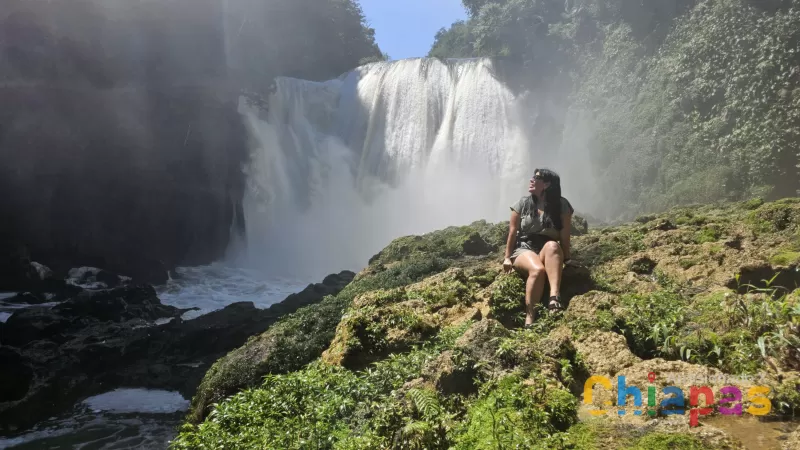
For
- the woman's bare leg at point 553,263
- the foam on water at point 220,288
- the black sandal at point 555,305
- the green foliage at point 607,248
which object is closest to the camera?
the black sandal at point 555,305

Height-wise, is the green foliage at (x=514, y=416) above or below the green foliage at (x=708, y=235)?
below

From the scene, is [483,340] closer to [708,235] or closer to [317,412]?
[317,412]

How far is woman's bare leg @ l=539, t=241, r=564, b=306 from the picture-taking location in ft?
12.9

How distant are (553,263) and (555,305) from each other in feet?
1.25

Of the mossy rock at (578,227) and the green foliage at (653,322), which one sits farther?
the mossy rock at (578,227)

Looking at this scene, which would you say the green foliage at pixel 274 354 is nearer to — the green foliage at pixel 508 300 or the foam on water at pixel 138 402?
the green foliage at pixel 508 300

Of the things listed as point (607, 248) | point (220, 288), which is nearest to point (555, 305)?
point (607, 248)

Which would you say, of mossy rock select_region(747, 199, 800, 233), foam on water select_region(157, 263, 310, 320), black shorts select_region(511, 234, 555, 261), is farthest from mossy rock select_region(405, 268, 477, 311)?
foam on water select_region(157, 263, 310, 320)

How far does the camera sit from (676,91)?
18766mm

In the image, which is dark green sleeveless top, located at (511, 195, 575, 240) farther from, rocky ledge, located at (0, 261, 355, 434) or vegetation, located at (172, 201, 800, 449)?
rocky ledge, located at (0, 261, 355, 434)

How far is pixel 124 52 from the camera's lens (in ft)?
72.2

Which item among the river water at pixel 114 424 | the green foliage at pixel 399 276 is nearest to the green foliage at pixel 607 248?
the green foliage at pixel 399 276

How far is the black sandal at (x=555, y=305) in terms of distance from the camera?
12.4 feet

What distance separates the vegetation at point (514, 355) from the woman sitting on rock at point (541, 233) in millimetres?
208
